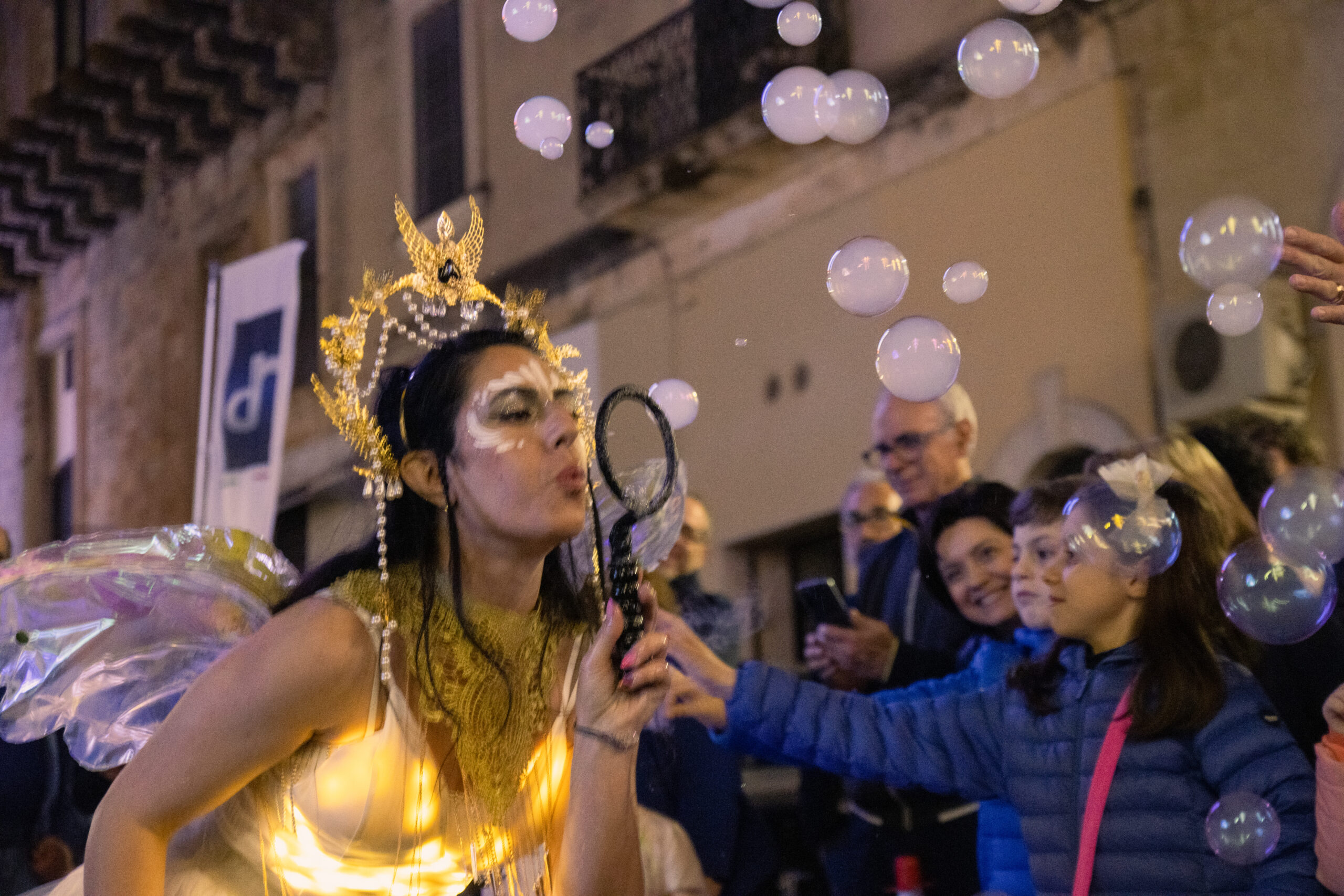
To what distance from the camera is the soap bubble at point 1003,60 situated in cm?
330

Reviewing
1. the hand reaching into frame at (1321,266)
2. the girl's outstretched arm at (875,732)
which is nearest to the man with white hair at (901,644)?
the girl's outstretched arm at (875,732)

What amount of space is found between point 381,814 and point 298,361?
9695 millimetres

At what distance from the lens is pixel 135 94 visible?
485 inches

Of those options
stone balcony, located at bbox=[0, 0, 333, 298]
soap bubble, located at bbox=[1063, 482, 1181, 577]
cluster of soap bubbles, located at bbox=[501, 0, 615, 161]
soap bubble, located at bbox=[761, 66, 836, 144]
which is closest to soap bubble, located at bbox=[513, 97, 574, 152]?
cluster of soap bubbles, located at bbox=[501, 0, 615, 161]

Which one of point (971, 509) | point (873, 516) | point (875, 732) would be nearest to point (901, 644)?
point (971, 509)

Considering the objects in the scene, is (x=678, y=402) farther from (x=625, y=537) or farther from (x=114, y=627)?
(x=114, y=627)

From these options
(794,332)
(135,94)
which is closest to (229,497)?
(794,332)

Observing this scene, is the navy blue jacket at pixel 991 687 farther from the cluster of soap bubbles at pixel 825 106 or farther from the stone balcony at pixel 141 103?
the stone balcony at pixel 141 103

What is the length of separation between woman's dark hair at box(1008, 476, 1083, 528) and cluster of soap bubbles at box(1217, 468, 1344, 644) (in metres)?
0.38

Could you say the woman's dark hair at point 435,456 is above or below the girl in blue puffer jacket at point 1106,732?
above

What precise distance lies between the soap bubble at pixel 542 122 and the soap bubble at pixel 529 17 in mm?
164

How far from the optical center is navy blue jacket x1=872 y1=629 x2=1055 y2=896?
2.80m

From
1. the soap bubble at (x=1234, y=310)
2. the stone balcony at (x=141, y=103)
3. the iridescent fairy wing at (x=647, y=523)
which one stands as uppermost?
the stone balcony at (x=141, y=103)

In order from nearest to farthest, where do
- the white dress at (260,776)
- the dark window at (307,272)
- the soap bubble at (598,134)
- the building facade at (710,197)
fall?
the white dress at (260,776) → the soap bubble at (598,134) → the building facade at (710,197) → the dark window at (307,272)
